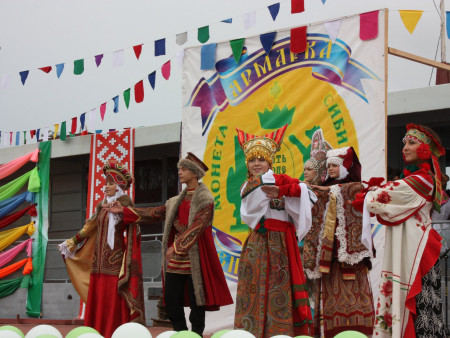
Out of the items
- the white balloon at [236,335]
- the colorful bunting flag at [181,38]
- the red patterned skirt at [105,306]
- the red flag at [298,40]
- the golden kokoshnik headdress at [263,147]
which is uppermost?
the colorful bunting flag at [181,38]

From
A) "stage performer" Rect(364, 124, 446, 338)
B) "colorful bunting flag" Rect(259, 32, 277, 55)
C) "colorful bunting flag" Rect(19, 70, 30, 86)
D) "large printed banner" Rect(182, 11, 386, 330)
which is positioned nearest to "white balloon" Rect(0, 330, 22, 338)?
"stage performer" Rect(364, 124, 446, 338)

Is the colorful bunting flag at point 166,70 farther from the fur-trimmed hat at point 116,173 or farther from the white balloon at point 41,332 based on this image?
the white balloon at point 41,332

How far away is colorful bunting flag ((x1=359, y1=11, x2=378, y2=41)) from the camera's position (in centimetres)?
701

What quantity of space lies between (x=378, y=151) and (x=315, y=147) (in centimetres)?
84

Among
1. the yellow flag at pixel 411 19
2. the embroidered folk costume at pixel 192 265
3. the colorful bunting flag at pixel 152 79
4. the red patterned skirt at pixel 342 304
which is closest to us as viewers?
the red patterned skirt at pixel 342 304

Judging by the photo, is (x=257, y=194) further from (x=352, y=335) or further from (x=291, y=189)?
(x=352, y=335)

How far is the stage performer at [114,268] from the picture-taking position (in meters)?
6.55

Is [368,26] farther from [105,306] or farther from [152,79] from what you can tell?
[105,306]

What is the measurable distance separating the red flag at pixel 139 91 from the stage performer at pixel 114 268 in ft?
9.09

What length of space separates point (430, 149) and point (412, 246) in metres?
0.73

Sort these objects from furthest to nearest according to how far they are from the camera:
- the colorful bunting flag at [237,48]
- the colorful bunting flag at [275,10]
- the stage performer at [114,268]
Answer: the colorful bunting flag at [237,48]
the colorful bunting flag at [275,10]
the stage performer at [114,268]

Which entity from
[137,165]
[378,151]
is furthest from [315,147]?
[137,165]

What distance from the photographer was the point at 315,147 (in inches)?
251

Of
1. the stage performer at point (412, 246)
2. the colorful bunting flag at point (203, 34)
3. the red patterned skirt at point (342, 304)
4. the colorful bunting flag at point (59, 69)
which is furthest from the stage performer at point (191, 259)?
the colorful bunting flag at point (59, 69)
